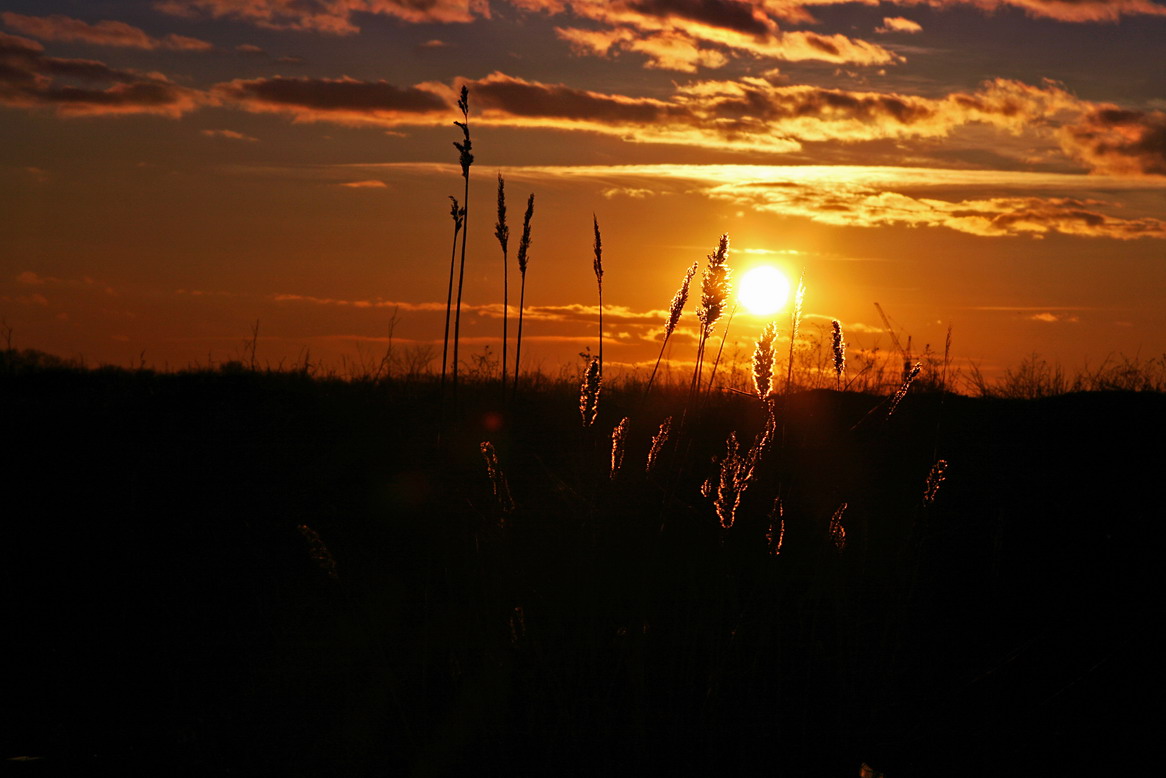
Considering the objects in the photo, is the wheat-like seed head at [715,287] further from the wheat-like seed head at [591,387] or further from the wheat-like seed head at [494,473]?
the wheat-like seed head at [494,473]

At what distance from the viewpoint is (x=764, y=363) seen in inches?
131

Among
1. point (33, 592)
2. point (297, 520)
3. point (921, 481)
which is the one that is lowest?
point (33, 592)

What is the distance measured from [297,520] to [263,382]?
114 inches

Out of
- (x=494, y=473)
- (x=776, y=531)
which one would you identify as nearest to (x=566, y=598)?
(x=494, y=473)

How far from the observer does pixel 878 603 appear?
3496 mm

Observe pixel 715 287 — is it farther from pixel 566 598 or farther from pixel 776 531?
pixel 566 598

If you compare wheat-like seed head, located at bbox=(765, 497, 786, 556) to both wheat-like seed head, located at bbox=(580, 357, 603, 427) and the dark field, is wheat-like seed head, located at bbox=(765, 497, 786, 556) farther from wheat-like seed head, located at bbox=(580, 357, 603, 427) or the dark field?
wheat-like seed head, located at bbox=(580, 357, 603, 427)

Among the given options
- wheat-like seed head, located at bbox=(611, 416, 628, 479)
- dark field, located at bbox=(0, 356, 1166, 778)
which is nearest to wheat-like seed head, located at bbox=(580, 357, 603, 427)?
wheat-like seed head, located at bbox=(611, 416, 628, 479)

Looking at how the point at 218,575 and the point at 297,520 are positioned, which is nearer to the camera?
the point at 218,575

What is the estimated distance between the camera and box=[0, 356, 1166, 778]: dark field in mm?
2863

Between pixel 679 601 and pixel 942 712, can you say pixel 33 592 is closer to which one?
pixel 679 601

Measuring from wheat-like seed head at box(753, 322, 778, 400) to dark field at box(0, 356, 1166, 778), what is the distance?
466mm

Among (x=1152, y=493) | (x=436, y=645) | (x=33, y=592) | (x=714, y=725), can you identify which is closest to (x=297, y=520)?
(x=33, y=592)

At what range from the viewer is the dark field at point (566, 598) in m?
2.86
